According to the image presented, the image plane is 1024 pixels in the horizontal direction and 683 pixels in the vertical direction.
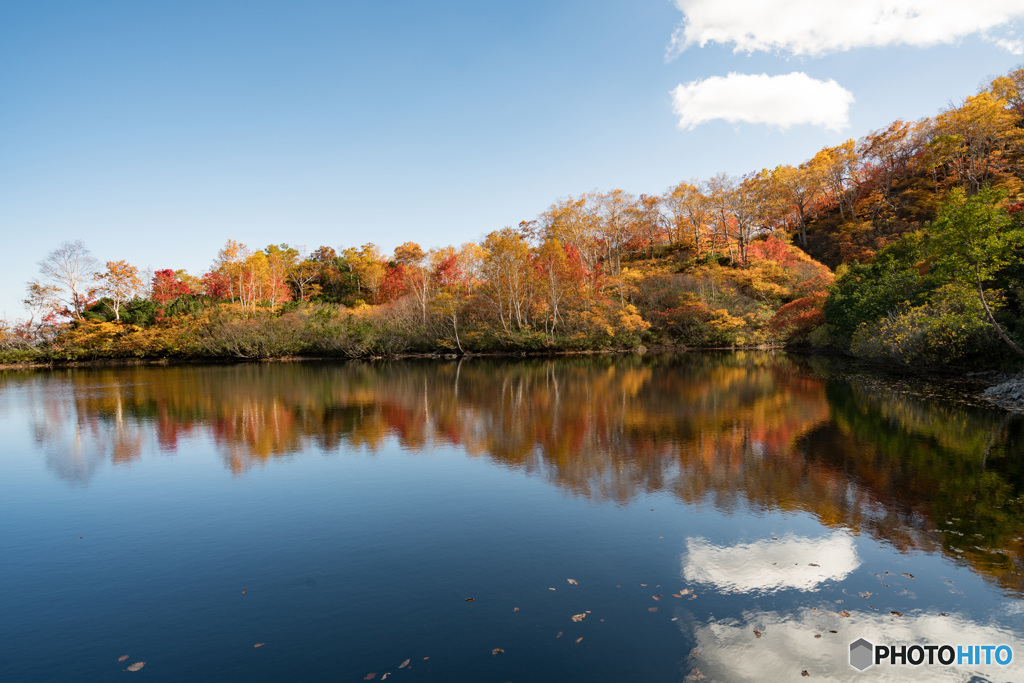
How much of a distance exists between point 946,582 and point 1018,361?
60.1 ft

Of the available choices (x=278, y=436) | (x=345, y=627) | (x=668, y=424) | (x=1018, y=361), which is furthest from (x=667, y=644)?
(x=1018, y=361)

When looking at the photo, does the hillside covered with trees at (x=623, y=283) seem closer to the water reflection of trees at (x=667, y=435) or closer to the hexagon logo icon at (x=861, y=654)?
the water reflection of trees at (x=667, y=435)

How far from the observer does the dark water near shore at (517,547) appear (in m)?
4.61

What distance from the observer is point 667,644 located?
15.1ft

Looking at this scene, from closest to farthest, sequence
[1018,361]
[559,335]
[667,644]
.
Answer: [667,644], [1018,361], [559,335]

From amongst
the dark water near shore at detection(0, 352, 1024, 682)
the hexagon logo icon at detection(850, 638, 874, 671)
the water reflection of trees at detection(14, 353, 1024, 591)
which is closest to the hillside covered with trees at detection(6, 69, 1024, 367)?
the water reflection of trees at detection(14, 353, 1024, 591)

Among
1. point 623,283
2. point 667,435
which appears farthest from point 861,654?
point 623,283

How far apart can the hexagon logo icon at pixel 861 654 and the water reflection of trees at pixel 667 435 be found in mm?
2256

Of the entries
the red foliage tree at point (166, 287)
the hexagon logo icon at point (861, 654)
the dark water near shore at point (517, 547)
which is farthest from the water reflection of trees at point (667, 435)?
the red foliage tree at point (166, 287)

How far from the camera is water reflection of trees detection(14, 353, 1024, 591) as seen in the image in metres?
7.96

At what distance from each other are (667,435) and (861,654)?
8.25 metres

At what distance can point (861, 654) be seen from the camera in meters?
4.47

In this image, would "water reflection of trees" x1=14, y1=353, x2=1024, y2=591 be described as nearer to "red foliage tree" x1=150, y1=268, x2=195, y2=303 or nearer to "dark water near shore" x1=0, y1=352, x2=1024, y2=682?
"dark water near shore" x1=0, y1=352, x2=1024, y2=682

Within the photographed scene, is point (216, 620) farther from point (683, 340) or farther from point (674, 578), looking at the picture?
point (683, 340)
